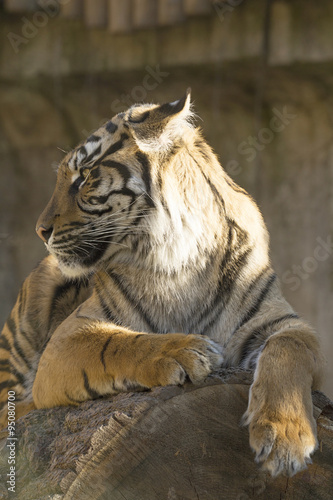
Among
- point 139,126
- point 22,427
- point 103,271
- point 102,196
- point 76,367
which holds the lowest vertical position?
point 22,427

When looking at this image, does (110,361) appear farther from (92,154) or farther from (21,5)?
(21,5)

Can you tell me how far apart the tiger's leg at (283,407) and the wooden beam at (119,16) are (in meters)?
3.44

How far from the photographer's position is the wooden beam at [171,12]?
4578mm

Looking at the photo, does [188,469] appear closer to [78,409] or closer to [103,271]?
[78,409]

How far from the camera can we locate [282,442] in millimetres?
1459

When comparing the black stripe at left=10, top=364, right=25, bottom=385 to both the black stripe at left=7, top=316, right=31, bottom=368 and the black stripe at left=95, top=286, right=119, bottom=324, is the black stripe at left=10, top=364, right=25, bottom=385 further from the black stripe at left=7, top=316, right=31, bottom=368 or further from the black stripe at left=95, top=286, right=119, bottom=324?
the black stripe at left=95, top=286, right=119, bottom=324

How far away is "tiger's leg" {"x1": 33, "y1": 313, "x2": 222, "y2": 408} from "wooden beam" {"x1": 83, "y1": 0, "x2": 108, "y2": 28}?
3.04 m

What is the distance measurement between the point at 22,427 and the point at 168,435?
2.30ft

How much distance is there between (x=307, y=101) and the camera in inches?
188

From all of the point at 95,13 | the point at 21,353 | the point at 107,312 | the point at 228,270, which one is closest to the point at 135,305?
the point at 107,312

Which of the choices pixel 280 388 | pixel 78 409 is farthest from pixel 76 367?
pixel 280 388

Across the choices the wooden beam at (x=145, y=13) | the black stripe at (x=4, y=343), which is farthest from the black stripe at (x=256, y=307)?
the wooden beam at (x=145, y=13)

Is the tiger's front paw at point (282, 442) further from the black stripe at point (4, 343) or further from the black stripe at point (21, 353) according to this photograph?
the black stripe at point (4, 343)

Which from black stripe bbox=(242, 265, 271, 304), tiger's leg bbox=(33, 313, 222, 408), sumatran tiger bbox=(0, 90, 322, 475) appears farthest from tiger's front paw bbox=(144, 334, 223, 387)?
black stripe bbox=(242, 265, 271, 304)
